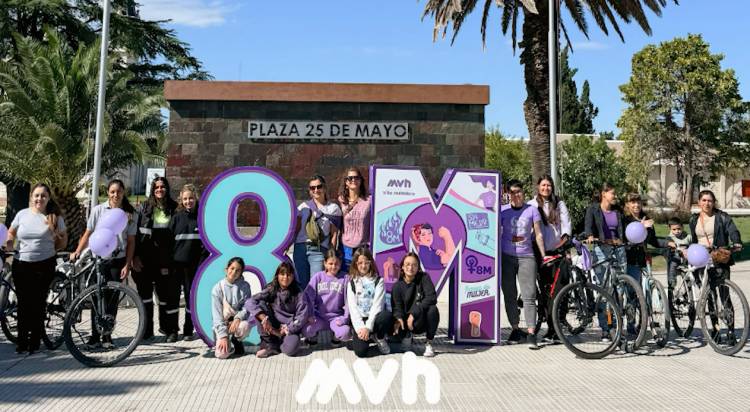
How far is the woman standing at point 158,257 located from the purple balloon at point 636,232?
4.84 meters

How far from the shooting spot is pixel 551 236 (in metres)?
7.07

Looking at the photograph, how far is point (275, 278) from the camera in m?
6.50

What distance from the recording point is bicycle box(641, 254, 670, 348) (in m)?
6.95

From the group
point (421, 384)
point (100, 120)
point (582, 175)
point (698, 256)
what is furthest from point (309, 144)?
point (582, 175)

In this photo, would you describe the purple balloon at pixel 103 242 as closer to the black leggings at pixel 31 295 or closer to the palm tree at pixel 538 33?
the black leggings at pixel 31 295

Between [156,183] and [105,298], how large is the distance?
1.32m

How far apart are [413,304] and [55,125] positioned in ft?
45.0

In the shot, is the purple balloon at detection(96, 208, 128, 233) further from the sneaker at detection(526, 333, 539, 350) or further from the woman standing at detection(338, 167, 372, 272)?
the sneaker at detection(526, 333, 539, 350)

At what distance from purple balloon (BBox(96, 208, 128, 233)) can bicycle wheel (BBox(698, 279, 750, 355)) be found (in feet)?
19.4

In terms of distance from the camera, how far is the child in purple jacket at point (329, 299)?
260 inches

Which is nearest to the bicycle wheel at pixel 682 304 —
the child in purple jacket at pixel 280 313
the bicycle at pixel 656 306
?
the bicycle at pixel 656 306

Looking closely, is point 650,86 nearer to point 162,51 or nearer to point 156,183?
point 162,51

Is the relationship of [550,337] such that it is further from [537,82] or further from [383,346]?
[537,82]

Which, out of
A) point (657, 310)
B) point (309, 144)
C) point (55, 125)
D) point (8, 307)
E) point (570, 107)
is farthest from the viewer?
point (570, 107)
